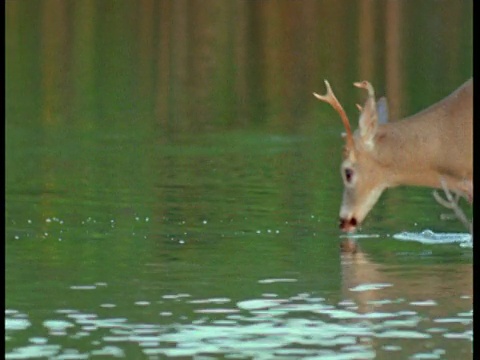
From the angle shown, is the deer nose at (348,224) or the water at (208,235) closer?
the water at (208,235)

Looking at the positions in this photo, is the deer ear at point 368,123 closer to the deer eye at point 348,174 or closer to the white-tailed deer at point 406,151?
the white-tailed deer at point 406,151

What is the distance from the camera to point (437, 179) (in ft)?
44.9

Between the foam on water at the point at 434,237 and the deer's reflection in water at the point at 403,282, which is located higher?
the foam on water at the point at 434,237

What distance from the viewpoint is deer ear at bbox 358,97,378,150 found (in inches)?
538

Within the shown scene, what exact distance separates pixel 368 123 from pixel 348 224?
0.73m

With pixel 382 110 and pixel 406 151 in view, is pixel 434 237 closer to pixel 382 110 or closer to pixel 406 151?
pixel 406 151

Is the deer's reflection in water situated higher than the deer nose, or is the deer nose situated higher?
the deer nose

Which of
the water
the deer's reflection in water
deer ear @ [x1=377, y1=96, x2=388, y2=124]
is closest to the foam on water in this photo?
the water

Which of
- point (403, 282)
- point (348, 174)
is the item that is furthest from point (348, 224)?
point (403, 282)

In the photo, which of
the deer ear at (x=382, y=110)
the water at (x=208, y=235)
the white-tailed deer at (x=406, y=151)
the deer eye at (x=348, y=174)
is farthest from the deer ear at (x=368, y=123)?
the water at (x=208, y=235)

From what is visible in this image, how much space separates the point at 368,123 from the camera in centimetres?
1377

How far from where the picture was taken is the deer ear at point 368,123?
44.8ft

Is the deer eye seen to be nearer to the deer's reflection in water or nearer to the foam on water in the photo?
the foam on water

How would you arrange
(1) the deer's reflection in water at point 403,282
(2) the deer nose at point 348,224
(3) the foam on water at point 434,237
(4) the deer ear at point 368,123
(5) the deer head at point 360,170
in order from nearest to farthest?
1. (1) the deer's reflection in water at point 403,282
2. (4) the deer ear at point 368,123
3. (5) the deer head at point 360,170
4. (3) the foam on water at point 434,237
5. (2) the deer nose at point 348,224
